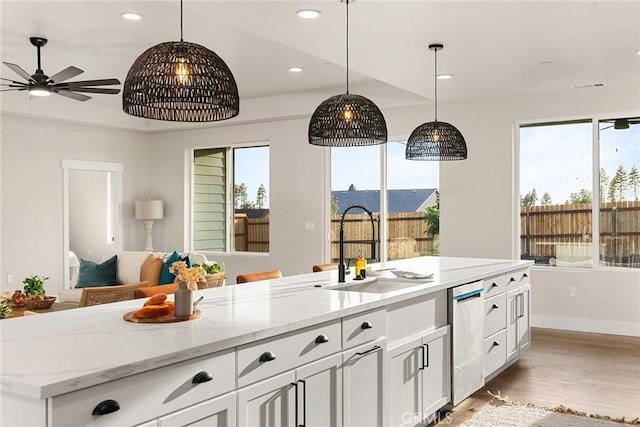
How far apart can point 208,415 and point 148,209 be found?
767 cm

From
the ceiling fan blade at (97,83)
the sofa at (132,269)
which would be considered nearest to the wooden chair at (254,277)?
the sofa at (132,269)

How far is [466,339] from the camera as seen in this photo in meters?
3.75

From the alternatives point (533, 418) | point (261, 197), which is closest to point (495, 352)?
point (533, 418)

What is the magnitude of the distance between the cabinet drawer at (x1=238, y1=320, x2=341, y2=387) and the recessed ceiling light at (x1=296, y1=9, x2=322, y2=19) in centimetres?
206

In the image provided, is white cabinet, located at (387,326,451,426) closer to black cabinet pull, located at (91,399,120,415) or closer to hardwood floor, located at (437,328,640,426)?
hardwood floor, located at (437,328,640,426)

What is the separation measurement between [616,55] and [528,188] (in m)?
2.23

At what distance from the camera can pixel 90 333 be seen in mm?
2076

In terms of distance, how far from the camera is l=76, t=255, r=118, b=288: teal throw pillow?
6.87 meters

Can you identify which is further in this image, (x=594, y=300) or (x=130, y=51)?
(x=594, y=300)

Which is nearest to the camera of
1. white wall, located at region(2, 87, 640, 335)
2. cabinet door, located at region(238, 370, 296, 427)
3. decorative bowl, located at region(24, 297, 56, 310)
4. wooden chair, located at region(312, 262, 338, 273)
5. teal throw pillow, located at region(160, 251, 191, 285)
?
cabinet door, located at region(238, 370, 296, 427)

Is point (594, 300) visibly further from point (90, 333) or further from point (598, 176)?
point (90, 333)

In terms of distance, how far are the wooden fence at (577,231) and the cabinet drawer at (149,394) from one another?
555 centimetres

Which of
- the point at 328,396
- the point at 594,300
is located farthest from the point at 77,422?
the point at 594,300

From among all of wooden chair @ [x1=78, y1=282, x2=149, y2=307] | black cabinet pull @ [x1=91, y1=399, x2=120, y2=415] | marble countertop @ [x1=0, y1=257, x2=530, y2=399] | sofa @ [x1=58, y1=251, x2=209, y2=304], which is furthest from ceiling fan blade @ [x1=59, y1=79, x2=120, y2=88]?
black cabinet pull @ [x1=91, y1=399, x2=120, y2=415]
